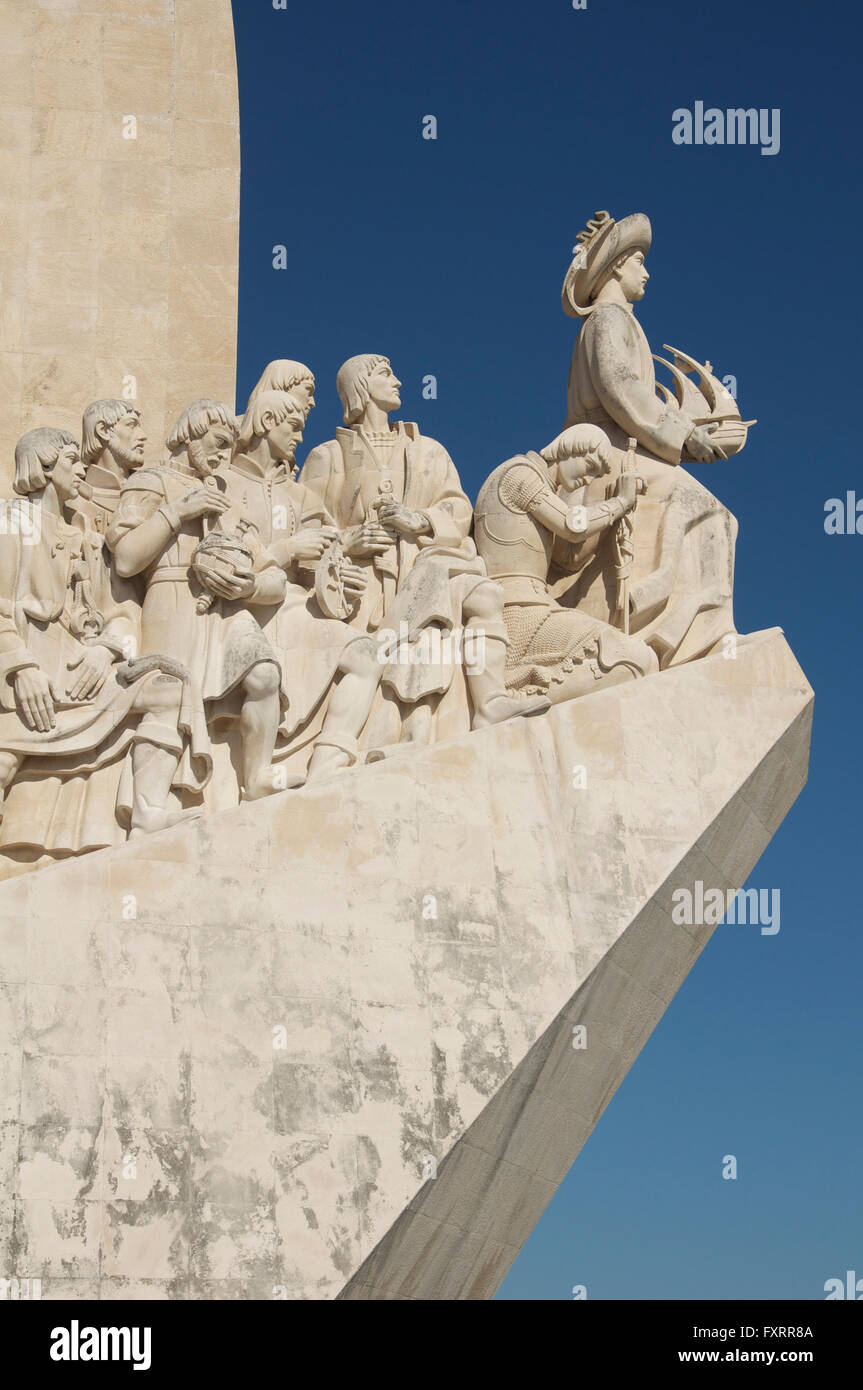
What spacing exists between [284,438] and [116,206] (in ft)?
7.74

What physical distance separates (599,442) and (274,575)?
1.87 meters

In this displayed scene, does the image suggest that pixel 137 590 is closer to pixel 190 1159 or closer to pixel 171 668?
pixel 171 668

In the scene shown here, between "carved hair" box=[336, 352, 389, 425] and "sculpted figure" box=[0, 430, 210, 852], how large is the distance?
1834 millimetres

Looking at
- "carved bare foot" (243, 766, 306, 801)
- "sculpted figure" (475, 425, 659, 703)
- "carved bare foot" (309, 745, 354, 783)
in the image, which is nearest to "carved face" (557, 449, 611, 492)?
"sculpted figure" (475, 425, 659, 703)

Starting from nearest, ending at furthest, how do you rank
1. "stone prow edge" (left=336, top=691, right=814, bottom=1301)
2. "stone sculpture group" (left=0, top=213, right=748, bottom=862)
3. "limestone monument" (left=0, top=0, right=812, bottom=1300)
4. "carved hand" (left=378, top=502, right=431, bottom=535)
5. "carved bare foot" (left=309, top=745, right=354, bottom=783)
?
"limestone monument" (left=0, top=0, right=812, bottom=1300) → "stone prow edge" (left=336, top=691, right=814, bottom=1301) → "stone sculpture group" (left=0, top=213, right=748, bottom=862) → "carved bare foot" (left=309, top=745, right=354, bottom=783) → "carved hand" (left=378, top=502, right=431, bottom=535)

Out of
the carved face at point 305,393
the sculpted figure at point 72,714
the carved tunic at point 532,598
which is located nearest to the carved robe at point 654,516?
the carved tunic at point 532,598

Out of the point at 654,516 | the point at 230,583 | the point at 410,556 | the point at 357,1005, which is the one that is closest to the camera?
the point at 357,1005

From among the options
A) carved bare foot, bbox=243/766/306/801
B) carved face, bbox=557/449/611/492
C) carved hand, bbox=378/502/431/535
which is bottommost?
carved bare foot, bbox=243/766/306/801

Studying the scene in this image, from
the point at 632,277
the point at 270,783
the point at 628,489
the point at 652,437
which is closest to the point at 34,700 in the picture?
the point at 270,783

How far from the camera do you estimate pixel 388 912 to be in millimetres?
9250

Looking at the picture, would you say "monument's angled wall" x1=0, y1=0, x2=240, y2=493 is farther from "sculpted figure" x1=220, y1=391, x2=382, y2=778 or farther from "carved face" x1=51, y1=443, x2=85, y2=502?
"carved face" x1=51, y1=443, x2=85, y2=502

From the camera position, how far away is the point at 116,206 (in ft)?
39.9

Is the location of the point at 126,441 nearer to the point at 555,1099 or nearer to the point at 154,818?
the point at 154,818

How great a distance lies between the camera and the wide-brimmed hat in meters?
11.5
